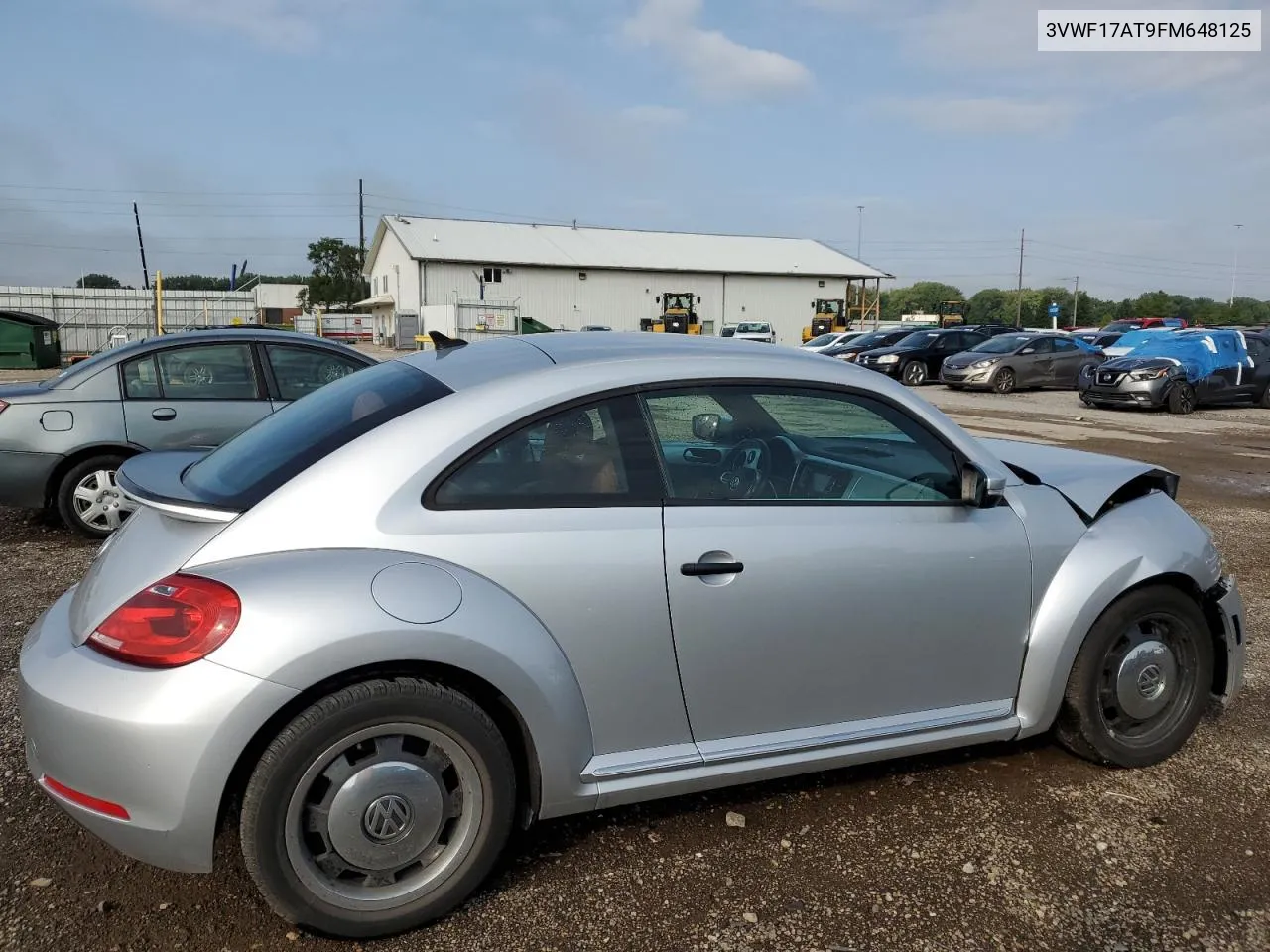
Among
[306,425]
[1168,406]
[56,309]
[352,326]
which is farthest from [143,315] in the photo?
[306,425]

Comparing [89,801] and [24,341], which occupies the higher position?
[24,341]

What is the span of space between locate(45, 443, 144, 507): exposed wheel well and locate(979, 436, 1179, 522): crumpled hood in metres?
5.86

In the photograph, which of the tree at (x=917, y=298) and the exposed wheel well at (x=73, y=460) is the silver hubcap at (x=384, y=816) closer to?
the exposed wheel well at (x=73, y=460)

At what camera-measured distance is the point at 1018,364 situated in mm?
22875

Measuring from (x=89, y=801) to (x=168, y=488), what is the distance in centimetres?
87

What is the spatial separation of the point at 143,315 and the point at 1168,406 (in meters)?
45.3

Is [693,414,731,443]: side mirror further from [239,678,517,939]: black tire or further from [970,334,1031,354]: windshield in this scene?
[970,334,1031,354]: windshield

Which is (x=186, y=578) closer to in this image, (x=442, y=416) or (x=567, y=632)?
(x=442, y=416)

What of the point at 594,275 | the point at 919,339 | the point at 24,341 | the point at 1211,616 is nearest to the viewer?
the point at 1211,616

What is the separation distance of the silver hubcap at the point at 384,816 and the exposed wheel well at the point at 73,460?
5.31m

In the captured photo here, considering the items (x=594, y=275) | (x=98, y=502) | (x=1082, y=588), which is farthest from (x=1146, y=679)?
(x=594, y=275)

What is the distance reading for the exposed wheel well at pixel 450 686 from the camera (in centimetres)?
237

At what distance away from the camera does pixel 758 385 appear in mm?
3053

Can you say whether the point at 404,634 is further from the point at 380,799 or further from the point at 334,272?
the point at 334,272
